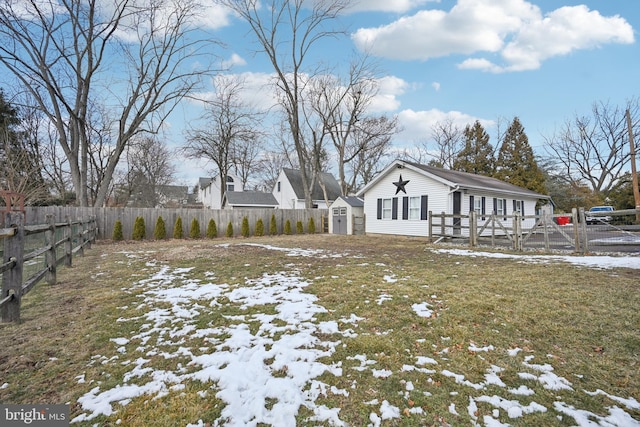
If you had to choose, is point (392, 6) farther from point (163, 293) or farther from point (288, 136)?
point (288, 136)

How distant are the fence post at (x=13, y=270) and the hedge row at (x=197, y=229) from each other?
1159cm

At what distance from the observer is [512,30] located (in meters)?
10.8

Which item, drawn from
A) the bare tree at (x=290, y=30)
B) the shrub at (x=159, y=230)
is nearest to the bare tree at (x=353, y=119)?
the bare tree at (x=290, y=30)

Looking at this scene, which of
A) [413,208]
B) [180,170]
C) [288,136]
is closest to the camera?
[413,208]

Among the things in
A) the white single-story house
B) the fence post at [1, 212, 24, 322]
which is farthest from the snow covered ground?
the white single-story house

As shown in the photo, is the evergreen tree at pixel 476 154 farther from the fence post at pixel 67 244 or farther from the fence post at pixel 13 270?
the fence post at pixel 13 270

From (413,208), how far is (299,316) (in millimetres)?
12332

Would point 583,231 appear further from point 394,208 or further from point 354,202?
point 354,202

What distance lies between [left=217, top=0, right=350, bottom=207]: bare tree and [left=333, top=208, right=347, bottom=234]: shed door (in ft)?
22.4

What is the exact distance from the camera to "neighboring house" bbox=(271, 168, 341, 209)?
96.2 feet

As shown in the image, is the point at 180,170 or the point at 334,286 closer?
the point at 334,286

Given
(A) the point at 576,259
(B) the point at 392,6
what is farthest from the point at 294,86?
(A) the point at 576,259

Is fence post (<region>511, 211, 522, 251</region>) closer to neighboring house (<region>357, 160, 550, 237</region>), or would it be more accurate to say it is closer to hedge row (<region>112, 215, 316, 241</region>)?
neighboring house (<region>357, 160, 550, 237</region>)

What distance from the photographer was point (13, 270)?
141 inches
